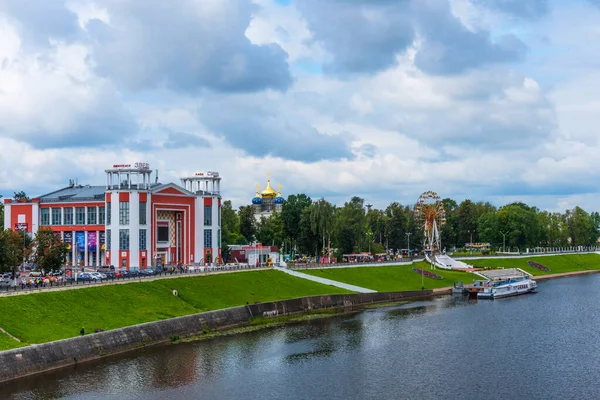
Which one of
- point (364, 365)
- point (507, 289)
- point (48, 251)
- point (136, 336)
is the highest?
point (48, 251)

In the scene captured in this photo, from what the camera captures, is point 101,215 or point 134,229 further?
point 101,215

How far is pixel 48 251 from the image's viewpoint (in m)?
96.5

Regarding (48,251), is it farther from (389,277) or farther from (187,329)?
(389,277)

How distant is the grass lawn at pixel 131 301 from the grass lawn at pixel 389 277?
984 cm

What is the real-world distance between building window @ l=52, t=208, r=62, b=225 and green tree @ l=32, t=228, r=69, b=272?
3920 centimetres

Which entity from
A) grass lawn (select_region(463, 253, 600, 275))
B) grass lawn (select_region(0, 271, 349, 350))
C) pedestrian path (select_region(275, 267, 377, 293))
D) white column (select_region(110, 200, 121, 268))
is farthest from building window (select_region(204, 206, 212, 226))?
grass lawn (select_region(463, 253, 600, 275))

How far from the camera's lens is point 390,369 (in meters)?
64.9

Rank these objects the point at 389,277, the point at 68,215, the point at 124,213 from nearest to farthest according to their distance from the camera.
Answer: the point at 124,213, the point at 68,215, the point at 389,277

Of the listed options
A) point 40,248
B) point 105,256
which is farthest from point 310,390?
point 105,256

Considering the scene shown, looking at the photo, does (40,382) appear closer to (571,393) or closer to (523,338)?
(571,393)

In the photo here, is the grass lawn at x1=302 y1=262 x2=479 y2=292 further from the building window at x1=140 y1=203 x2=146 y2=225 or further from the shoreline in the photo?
the building window at x1=140 y1=203 x2=146 y2=225

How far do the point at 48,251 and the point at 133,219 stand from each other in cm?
2809

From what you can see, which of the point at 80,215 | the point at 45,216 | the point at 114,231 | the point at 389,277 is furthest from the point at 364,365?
the point at 45,216

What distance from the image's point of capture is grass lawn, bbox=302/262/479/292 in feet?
414
